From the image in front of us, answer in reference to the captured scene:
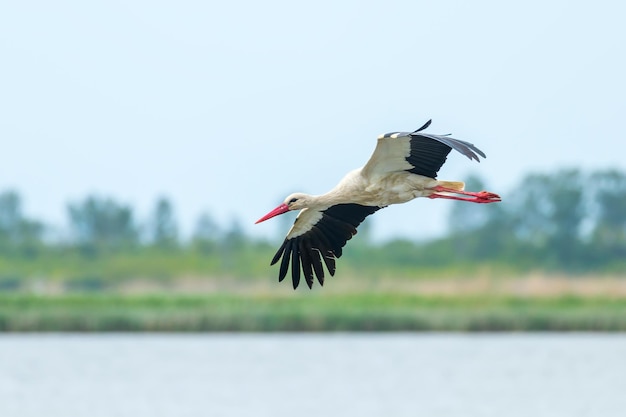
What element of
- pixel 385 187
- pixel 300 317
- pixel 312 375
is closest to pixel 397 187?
pixel 385 187

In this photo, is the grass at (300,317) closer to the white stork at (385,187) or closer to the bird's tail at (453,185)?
the white stork at (385,187)

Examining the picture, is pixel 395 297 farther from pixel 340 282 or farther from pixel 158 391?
pixel 158 391

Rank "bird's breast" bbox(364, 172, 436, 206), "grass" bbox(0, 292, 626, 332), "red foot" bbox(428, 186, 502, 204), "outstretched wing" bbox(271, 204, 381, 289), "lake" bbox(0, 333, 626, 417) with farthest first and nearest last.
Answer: "grass" bbox(0, 292, 626, 332), "lake" bbox(0, 333, 626, 417), "outstretched wing" bbox(271, 204, 381, 289), "red foot" bbox(428, 186, 502, 204), "bird's breast" bbox(364, 172, 436, 206)

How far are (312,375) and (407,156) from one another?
1322 cm

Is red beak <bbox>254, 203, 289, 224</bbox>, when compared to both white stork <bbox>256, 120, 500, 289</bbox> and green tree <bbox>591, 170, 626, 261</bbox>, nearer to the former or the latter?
white stork <bbox>256, 120, 500, 289</bbox>

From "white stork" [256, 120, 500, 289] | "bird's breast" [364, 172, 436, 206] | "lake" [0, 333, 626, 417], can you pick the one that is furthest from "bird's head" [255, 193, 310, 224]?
"lake" [0, 333, 626, 417]

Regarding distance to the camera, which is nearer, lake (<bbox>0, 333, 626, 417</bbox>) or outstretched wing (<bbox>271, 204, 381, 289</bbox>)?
outstretched wing (<bbox>271, 204, 381, 289</bbox>)

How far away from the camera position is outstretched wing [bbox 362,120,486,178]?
43.7ft

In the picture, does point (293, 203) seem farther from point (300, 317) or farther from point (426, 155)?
point (300, 317)

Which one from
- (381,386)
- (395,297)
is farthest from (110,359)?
(395,297)

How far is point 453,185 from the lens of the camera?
542 inches

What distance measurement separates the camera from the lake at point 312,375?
2264cm

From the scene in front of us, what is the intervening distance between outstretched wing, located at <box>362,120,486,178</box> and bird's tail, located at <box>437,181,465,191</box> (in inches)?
4.1

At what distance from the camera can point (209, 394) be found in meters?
24.4
